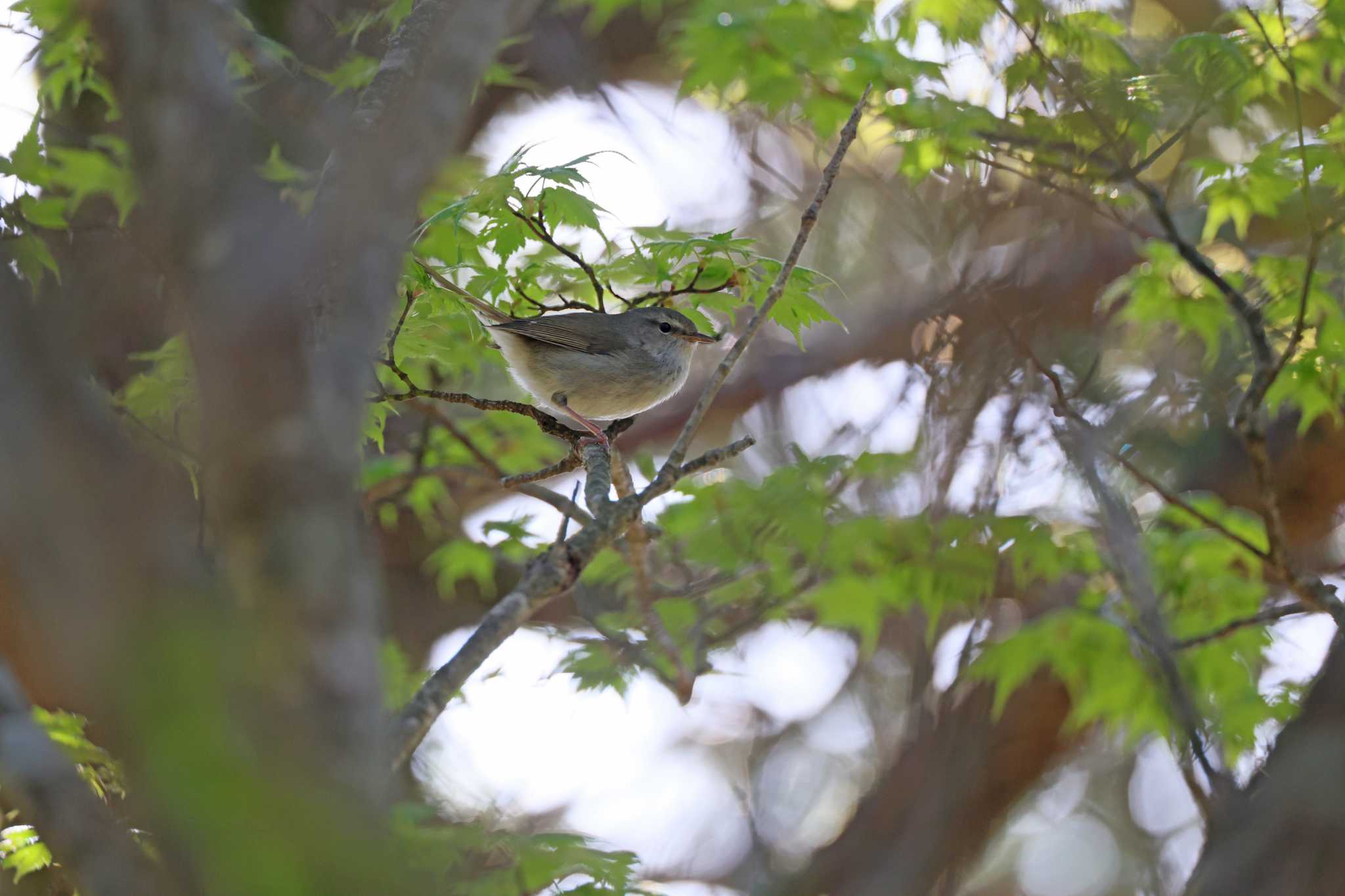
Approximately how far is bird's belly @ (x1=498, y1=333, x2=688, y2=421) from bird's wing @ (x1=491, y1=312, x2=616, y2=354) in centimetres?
4

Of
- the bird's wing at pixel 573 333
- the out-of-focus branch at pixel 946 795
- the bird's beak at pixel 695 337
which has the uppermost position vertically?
the bird's beak at pixel 695 337

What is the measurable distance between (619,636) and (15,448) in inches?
151

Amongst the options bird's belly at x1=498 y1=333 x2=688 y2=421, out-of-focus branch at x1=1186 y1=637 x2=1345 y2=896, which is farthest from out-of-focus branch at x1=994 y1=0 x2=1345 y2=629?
bird's belly at x1=498 y1=333 x2=688 y2=421

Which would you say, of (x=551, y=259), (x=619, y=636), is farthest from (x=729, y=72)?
(x=619, y=636)

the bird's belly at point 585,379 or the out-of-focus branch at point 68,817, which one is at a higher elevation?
the bird's belly at point 585,379

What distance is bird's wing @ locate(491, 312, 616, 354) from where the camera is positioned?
512 cm

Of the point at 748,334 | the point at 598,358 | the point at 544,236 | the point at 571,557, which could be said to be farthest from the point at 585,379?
the point at 571,557

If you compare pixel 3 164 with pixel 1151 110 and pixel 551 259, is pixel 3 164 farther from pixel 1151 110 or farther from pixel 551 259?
pixel 1151 110

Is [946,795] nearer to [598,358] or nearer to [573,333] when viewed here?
[598,358]

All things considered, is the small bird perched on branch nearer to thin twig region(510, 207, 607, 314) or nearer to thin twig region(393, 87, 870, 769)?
thin twig region(510, 207, 607, 314)

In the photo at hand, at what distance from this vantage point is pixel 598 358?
518cm

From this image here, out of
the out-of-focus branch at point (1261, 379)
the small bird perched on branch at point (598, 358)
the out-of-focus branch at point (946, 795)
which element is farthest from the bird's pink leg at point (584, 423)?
the out-of-focus branch at point (1261, 379)

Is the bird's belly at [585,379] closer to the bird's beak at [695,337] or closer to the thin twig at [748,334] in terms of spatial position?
the bird's beak at [695,337]

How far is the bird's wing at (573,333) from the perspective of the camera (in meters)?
5.12
